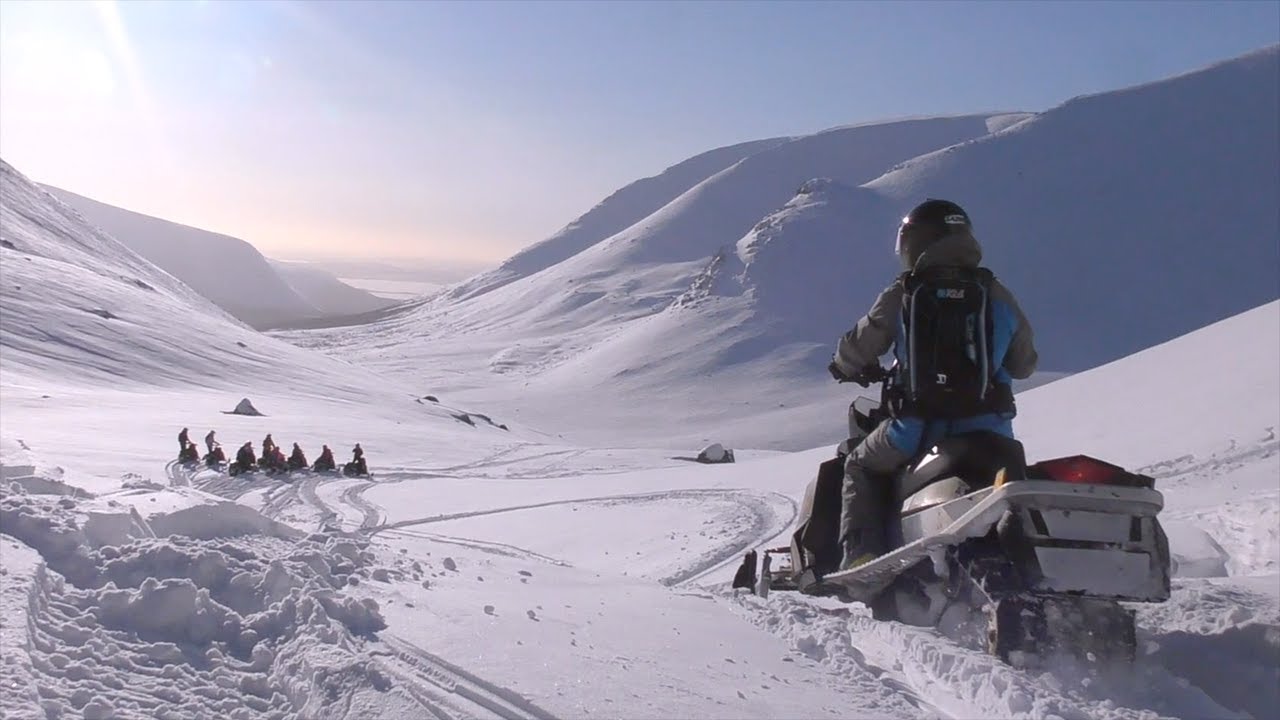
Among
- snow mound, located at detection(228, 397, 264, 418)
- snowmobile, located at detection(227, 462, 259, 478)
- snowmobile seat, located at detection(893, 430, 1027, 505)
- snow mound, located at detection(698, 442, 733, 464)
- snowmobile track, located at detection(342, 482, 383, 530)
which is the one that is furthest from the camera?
snow mound, located at detection(228, 397, 264, 418)

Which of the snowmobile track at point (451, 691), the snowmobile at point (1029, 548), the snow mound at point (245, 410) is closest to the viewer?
the snowmobile track at point (451, 691)

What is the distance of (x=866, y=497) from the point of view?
511 centimetres

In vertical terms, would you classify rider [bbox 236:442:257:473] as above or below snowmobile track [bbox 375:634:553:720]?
below

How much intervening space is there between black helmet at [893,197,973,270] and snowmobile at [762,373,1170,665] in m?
0.95

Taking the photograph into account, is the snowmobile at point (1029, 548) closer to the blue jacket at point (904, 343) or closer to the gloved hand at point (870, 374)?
the blue jacket at point (904, 343)

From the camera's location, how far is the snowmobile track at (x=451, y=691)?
339 cm

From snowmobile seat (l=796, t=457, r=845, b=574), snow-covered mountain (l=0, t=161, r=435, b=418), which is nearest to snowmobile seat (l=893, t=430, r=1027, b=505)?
snowmobile seat (l=796, t=457, r=845, b=574)

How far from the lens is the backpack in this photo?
445 cm

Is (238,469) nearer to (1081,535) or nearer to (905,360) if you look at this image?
(905,360)

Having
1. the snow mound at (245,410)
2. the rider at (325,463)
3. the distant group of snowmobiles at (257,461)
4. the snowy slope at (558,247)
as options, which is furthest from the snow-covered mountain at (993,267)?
the snowy slope at (558,247)

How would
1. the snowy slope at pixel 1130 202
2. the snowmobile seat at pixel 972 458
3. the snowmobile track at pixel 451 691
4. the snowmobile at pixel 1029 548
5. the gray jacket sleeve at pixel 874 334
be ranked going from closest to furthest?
1. the snowmobile track at pixel 451 691
2. the snowmobile at pixel 1029 548
3. the snowmobile seat at pixel 972 458
4. the gray jacket sleeve at pixel 874 334
5. the snowy slope at pixel 1130 202

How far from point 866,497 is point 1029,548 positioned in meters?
1.31

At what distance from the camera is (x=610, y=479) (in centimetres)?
2209

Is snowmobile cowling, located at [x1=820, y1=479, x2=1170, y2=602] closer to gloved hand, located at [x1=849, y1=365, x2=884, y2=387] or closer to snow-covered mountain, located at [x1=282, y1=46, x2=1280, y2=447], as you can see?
gloved hand, located at [x1=849, y1=365, x2=884, y2=387]
